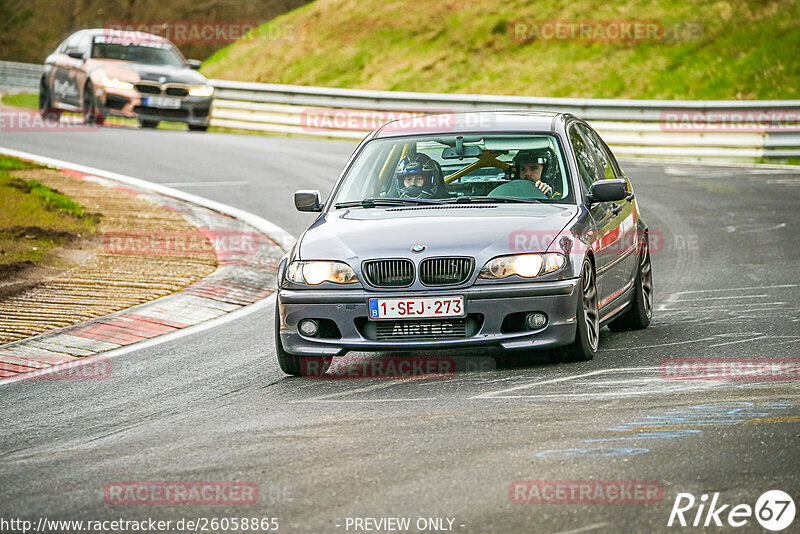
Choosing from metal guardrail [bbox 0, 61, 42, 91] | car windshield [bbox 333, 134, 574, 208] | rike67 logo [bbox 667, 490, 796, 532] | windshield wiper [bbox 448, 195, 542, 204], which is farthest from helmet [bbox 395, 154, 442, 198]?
metal guardrail [bbox 0, 61, 42, 91]

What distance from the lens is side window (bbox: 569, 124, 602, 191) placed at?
912 centimetres

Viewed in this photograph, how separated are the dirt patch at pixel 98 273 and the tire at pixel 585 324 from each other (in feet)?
13.6

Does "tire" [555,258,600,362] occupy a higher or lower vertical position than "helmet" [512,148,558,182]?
lower

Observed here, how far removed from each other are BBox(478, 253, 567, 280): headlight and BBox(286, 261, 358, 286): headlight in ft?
2.63

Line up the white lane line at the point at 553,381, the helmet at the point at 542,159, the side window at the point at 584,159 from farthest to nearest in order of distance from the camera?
1. the side window at the point at 584,159
2. the helmet at the point at 542,159
3. the white lane line at the point at 553,381

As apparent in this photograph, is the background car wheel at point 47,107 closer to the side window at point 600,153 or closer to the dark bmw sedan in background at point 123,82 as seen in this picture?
the dark bmw sedan in background at point 123,82

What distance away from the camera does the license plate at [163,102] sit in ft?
84.1

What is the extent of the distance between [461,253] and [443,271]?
0.15m

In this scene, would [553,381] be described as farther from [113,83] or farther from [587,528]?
[113,83]

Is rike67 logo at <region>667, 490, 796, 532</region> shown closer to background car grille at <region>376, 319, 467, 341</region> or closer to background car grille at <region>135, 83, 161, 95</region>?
background car grille at <region>376, 319, 467, 341</region>

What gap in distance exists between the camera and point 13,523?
5.23m

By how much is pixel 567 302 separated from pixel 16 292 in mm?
5390

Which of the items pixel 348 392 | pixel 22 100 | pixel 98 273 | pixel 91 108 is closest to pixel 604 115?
pixel 91 108

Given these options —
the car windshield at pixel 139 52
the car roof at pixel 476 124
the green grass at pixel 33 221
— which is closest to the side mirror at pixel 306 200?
the car roof at pixel 476 124
